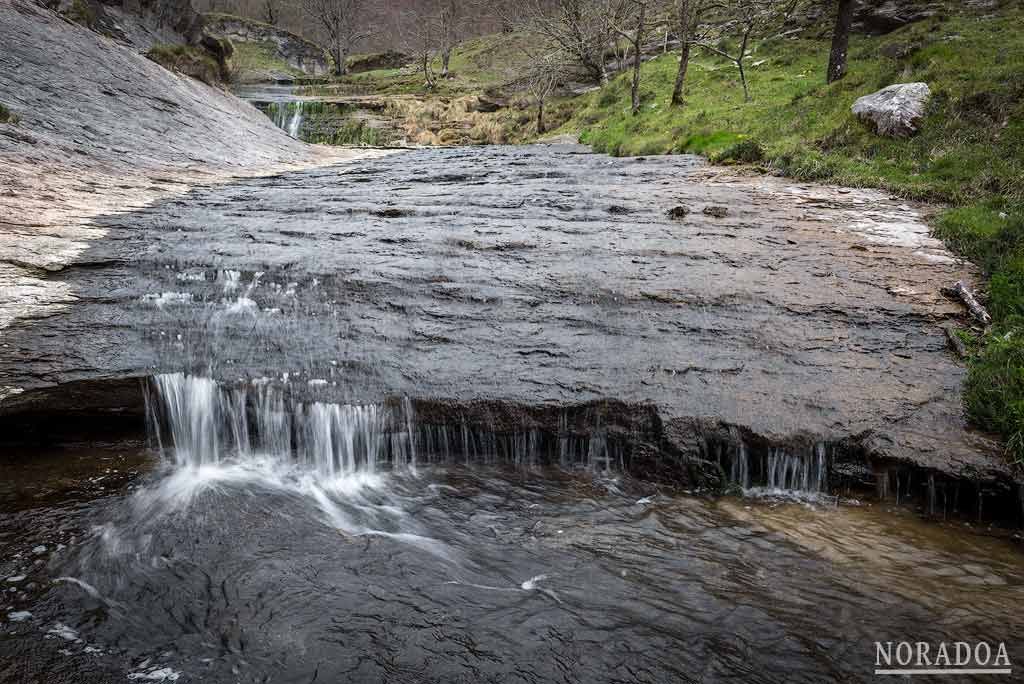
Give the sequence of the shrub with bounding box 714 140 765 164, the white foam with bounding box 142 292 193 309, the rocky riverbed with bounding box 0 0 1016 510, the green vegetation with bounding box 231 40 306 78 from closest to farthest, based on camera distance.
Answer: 1. the rocky riverbed with bounding box 0 0 1016 510
2. the white foam with bounding box 142 292 193 309
3. the shrub with bounding box 714 140 765 164
4. the green vegetation with bounding box 231 40 306 78

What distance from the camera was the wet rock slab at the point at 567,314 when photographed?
505 centimetres

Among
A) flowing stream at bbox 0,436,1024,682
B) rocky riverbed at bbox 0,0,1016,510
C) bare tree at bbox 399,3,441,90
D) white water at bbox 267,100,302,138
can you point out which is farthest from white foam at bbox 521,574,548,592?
bare tree at bbox 399,3,441,90

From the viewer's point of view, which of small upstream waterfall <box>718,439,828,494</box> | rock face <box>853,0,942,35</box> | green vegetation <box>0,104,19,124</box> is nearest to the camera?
small upstream waterfall <box>718,439,828,494</box>

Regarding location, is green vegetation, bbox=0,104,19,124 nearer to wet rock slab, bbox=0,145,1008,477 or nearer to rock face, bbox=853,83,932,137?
wet rock slab, bbox=0,145,1008,477

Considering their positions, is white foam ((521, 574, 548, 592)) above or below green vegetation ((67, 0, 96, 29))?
below

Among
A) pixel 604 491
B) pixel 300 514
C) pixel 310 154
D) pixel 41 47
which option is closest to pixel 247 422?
pixel 300 514

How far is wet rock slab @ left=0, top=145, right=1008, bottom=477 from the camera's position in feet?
16.6

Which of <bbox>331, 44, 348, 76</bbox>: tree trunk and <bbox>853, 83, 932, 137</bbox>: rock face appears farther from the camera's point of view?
<bbox>331, 44, 348, 76</bbox>: tree trunk

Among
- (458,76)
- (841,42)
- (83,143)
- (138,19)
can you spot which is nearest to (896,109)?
(841,42)

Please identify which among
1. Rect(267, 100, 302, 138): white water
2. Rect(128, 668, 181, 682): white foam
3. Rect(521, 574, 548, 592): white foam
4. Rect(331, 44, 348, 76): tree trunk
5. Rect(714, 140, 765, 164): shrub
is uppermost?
Rect(331, 44, 348, 76): tree trunk

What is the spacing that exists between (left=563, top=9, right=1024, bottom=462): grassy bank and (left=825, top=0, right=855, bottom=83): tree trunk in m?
0.43

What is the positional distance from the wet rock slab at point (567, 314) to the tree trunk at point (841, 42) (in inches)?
352

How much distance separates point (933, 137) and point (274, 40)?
6185 cm

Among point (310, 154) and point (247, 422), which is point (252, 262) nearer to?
point (247, 422)
